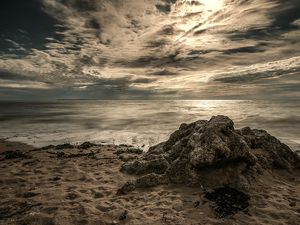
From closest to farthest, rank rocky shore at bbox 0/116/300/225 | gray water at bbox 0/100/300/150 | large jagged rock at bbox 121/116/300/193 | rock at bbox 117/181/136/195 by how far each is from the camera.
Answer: rocky shore at bbox 0/116/300/225 < rock at bbox 117/181/136/195 < large jagged rock at bbox 121/116/300/193 < gray water at bbox 0/100/300/150

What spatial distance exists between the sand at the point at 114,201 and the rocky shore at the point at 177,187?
26mm

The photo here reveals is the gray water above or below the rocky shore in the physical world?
below

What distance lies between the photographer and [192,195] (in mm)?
8344

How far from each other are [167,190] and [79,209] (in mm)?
3026

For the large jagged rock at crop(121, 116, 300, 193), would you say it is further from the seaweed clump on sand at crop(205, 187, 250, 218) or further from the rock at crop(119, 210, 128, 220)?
the rock at crop(119, 210, 128, 220)

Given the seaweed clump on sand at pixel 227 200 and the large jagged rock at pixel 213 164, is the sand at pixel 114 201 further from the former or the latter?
the large jagged rock at pixel 213 164

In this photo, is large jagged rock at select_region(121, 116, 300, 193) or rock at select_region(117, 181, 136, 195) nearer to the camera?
rock at select_region(117, 181, 136, 195)

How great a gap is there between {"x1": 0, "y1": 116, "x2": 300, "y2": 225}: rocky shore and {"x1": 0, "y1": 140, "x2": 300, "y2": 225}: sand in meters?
0.03

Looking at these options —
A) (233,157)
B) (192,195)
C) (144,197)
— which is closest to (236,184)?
(233,157)

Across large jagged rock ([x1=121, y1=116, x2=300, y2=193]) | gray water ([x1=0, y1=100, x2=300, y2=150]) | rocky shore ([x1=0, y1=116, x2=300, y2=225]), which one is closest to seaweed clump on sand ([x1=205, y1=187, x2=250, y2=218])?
rocky shore ([x1=0, y1=116, x2=300, y2=225])

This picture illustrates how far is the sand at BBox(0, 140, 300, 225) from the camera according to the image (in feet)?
22.8

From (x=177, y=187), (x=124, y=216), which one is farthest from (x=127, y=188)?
(x=124, y=216)

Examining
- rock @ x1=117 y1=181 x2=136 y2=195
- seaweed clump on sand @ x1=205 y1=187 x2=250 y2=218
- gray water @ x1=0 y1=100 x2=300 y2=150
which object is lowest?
gray water @ x1=0 y1=100 x2=300 y2=150

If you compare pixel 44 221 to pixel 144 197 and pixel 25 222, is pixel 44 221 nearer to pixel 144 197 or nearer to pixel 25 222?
pixel 25 222
